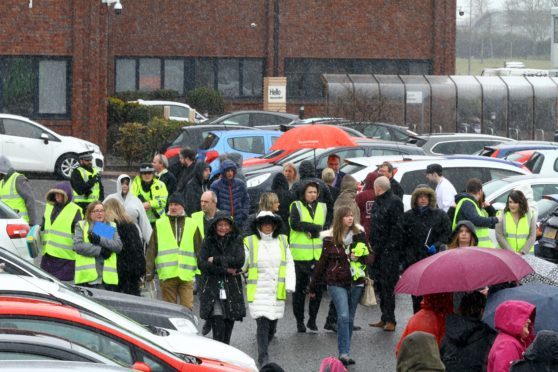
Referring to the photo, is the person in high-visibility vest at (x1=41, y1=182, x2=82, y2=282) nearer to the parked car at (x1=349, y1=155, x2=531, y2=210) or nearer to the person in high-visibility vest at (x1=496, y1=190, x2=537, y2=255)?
the person in high-visibility vest at (x1=496, y1=190, x2=537, y2=255)

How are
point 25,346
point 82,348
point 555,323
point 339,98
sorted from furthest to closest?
point 339,98 < point 555,323 < point 82,348 < point 25,346

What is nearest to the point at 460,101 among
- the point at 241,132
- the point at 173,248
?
the point at 241,132

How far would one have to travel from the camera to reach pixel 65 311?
8.07 meters

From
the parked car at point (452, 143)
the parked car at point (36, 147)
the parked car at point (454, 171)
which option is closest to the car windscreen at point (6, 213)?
the parked car at point (454, 171)

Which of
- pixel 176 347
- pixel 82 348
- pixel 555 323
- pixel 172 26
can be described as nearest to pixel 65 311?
pixel 82 348

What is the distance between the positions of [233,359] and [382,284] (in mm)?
5253

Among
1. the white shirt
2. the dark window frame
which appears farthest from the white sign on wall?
the white shirt

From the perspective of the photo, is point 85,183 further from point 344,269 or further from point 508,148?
point 508,148

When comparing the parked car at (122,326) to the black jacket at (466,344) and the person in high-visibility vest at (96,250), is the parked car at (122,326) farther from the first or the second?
the person in high-visibility vest at (96,250)

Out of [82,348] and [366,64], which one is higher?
[366,64]

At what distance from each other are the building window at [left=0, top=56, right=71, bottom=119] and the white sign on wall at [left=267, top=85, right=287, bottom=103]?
33.4ft

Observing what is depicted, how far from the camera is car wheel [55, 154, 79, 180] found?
97.8 feet

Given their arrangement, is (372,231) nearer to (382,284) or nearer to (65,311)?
(382,284)

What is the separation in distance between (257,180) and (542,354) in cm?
1380
